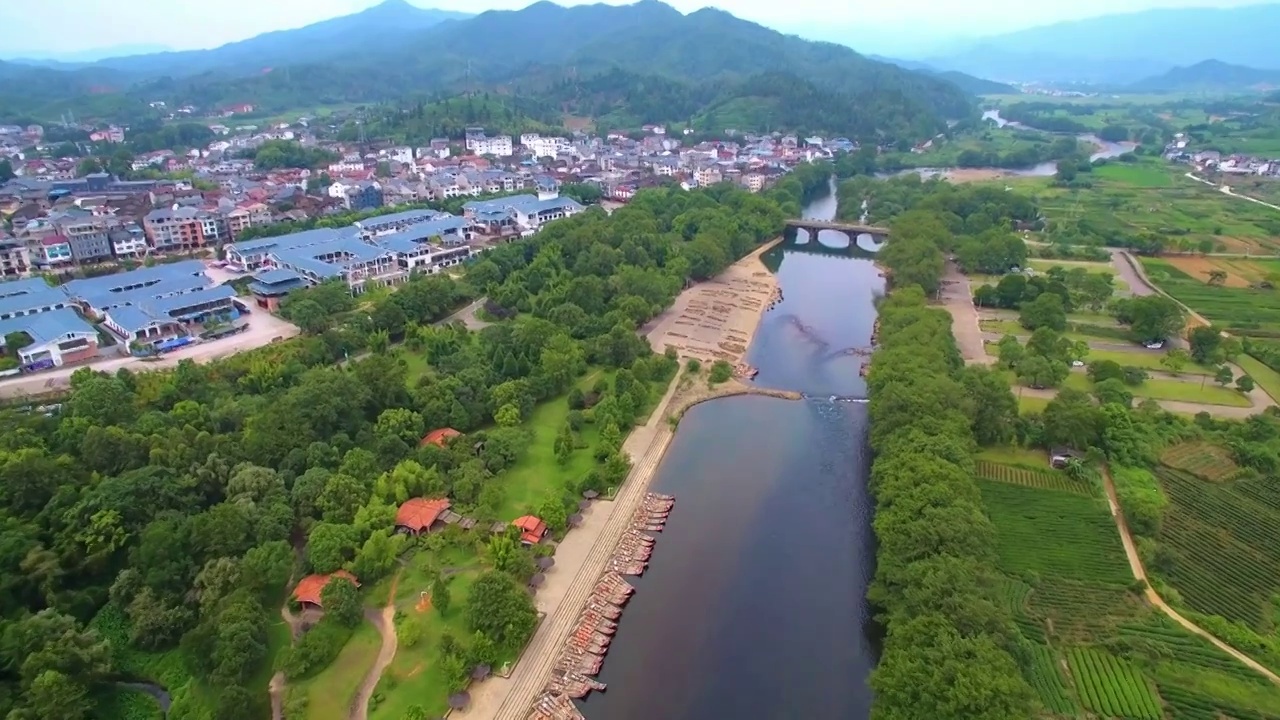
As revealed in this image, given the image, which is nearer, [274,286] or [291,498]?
[291,498]

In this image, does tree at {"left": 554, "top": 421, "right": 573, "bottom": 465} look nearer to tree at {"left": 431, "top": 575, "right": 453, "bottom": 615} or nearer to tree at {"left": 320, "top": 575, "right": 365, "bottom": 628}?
tree at {"left": 431, "top": 575, "right": 453, "bottom": 615}

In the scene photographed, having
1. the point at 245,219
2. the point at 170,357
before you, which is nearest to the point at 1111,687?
the point at 170,357

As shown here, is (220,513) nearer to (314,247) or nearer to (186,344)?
(186,344)

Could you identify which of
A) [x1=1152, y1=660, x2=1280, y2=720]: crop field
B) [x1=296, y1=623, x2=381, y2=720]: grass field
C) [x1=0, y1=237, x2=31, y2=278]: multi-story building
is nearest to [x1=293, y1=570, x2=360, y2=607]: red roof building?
Result: [x1=296, y1=623, x2=381, y2=720]: grass field

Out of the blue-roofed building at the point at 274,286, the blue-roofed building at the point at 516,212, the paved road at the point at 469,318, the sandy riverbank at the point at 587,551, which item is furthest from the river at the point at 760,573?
the blue-roofed building at the point at 516,212

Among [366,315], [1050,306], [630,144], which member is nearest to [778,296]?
[1050,306]

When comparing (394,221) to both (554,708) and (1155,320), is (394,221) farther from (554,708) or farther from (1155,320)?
(1155,320)
